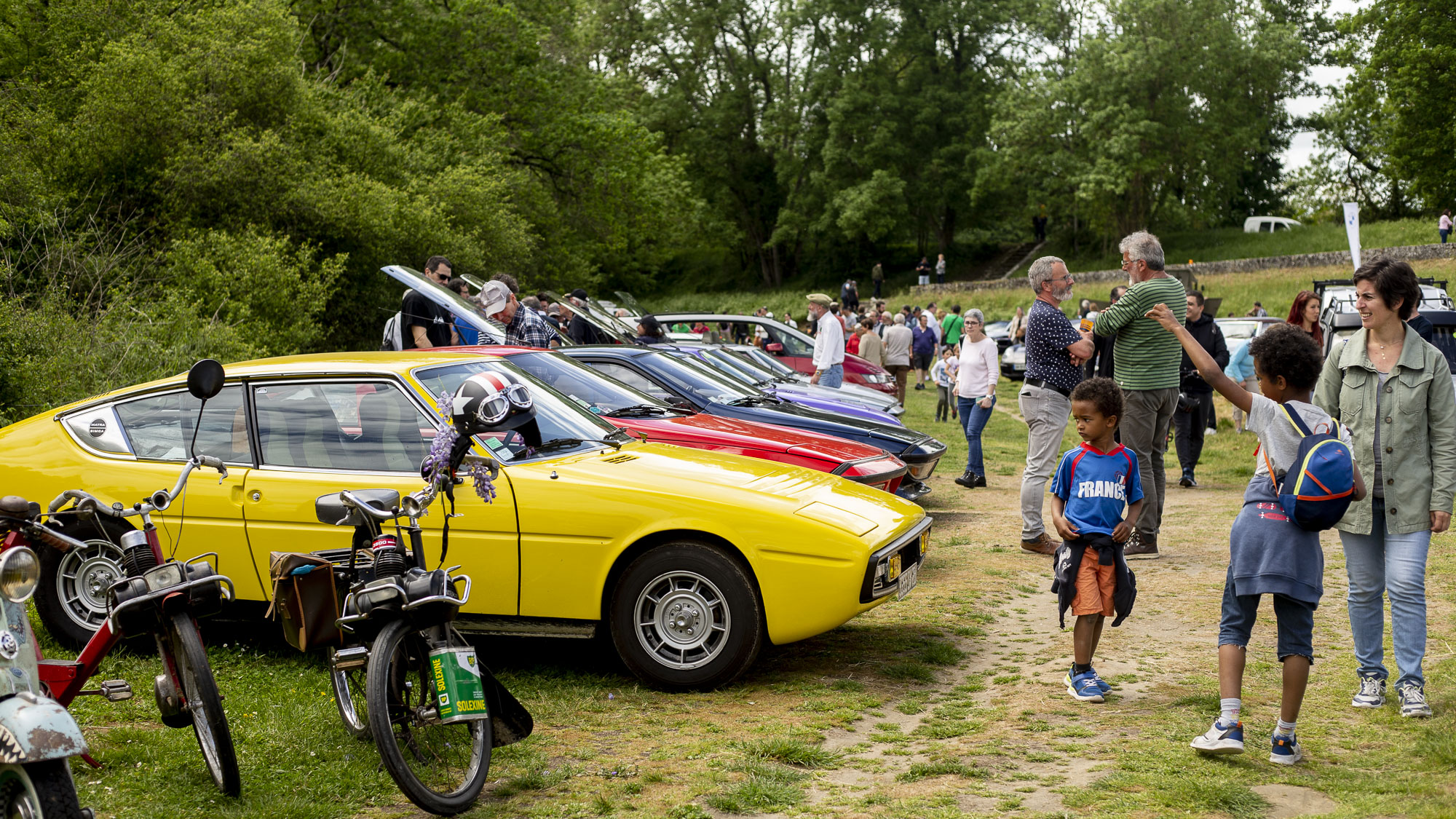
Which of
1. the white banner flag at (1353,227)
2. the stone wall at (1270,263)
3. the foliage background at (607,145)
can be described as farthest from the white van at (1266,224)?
the white banner flag at (1353,227)

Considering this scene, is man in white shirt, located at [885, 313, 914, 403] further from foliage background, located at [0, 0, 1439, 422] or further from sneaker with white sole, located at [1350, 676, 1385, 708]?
sneaker with white sole, located at [1350, 676, 1385, 708]

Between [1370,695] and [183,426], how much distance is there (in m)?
5.74

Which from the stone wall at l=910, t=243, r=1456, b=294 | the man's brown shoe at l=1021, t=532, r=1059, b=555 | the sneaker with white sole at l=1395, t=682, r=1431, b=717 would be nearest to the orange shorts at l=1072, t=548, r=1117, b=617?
the sneaker with white sole at l=1395, t=682, r=1431, b=717

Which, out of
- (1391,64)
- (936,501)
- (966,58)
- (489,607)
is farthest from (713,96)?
(489,607)

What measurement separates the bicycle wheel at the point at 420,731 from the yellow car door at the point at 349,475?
1.27 m

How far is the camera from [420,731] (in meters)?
4.25

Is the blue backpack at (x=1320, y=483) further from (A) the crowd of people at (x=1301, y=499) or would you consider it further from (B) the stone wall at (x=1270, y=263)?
(B) the stone wall at (x=1270, y=263)

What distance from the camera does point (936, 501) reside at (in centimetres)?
1151

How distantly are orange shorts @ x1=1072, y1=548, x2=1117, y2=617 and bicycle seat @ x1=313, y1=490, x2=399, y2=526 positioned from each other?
2972 millimetres

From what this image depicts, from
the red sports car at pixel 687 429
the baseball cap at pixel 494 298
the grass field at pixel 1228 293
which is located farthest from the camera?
the grass field at pixel 1228 293

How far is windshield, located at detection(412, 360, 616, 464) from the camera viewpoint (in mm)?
5840

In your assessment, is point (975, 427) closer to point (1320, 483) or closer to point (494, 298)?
point (494, 298)

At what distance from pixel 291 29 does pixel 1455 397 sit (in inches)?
803

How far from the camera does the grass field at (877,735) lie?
421 cm
